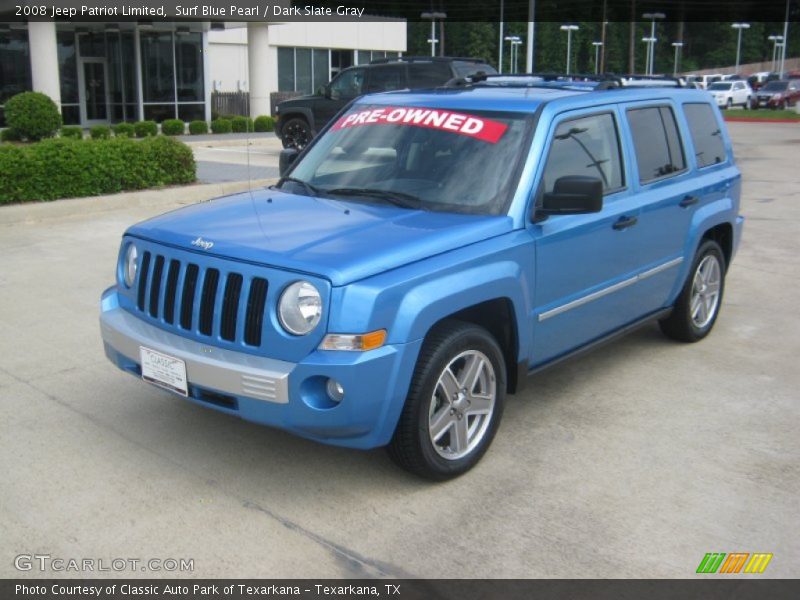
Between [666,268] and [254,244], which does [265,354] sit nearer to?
[254,244]

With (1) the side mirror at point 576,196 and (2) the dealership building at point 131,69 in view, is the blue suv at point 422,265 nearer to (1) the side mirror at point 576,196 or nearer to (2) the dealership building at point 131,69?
(1) the side mirror at point 576,196

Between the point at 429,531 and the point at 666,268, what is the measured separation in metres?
2.87

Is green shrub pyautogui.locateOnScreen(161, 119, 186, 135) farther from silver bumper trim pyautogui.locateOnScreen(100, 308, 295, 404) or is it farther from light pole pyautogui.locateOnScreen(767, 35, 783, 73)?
light pole pyautogui.locateOnScreen(767, 35, 783, 73)

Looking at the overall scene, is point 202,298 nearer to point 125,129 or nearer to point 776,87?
point 125,129

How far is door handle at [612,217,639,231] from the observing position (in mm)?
5221

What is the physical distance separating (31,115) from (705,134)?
1816cm

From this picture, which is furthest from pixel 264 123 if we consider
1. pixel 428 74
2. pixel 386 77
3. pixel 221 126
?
pixel 428 74

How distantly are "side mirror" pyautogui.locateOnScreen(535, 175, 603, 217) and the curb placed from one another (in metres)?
6.65

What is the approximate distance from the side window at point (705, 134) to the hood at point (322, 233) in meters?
2.50

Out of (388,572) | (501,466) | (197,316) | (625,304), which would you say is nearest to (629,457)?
(501,466)

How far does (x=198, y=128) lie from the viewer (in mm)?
25891

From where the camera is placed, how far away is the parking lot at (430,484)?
12.2 feet

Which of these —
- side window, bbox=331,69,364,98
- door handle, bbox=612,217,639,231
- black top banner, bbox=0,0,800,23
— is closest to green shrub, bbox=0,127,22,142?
black top banner, bbox=0,0,800,23
